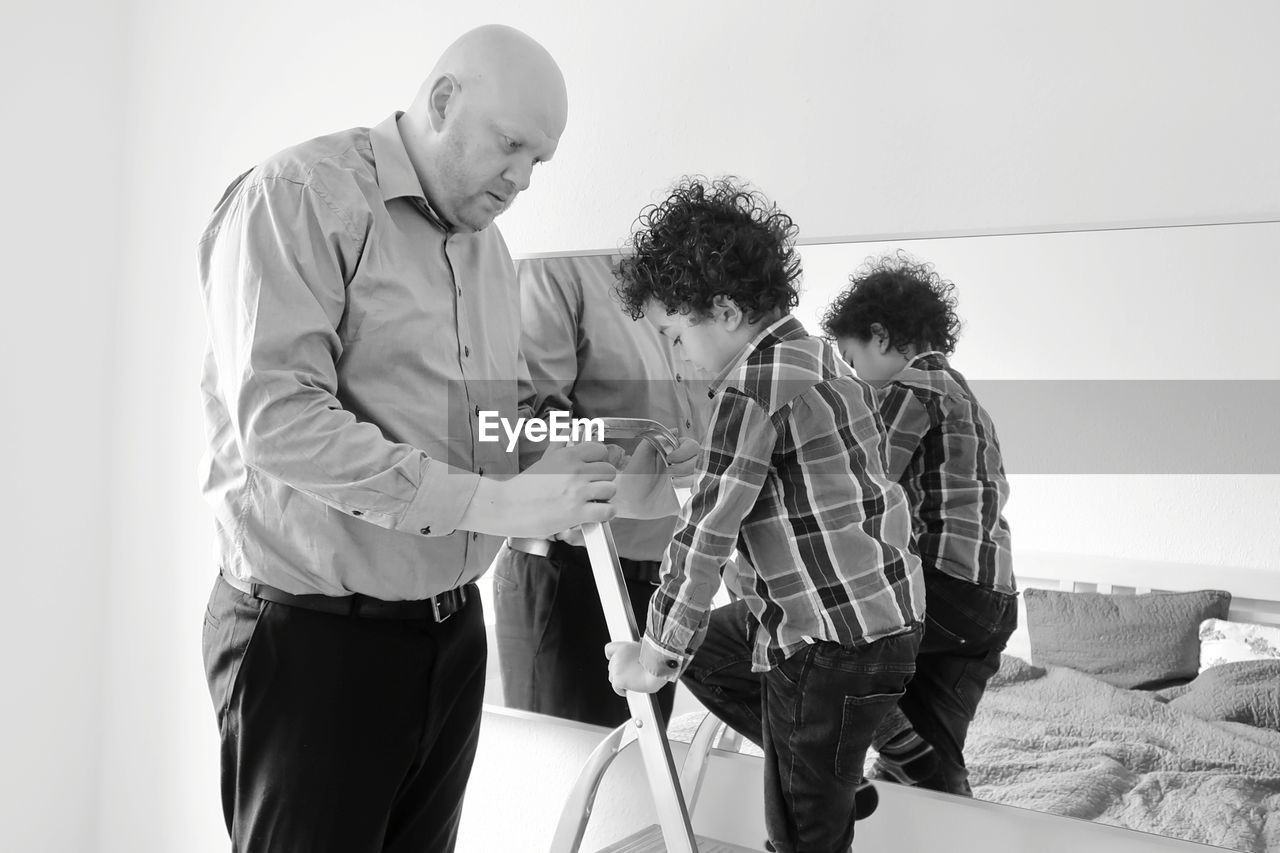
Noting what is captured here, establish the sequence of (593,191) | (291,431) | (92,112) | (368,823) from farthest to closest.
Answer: (92,112), (593,191), (368,823), (291,431)

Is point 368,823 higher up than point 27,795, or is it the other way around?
point 368,823

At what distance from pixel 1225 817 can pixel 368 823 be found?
3.61ft

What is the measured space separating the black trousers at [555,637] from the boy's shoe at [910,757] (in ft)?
1.26

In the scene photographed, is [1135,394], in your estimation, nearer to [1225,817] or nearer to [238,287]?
[1225,817]

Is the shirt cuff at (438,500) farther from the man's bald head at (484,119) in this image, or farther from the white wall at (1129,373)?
the white wall at (1129,373)

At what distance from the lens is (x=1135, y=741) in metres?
1.44

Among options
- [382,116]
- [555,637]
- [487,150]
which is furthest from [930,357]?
[382,116]

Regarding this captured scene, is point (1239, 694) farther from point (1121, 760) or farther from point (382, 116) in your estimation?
point (382, 116)

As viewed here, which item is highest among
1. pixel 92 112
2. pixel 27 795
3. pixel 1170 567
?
pixel 92 112

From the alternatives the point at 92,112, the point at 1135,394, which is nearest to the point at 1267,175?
the point at 1135,394

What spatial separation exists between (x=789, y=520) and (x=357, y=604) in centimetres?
53

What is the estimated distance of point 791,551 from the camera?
1336mm

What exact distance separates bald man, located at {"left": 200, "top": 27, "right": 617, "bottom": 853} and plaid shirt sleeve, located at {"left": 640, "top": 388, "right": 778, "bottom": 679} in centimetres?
14

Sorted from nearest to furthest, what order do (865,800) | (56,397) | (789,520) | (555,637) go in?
1. (789,520)
2. (865,800)
3. (555,637)
4. (56,397)
